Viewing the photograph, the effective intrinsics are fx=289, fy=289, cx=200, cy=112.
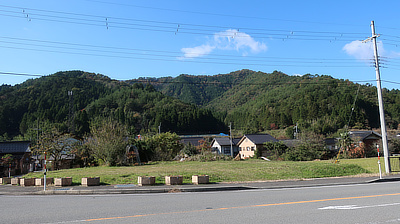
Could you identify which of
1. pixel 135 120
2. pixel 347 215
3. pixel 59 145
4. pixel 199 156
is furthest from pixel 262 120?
pixel 347 215

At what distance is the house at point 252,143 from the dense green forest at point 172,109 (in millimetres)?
20210

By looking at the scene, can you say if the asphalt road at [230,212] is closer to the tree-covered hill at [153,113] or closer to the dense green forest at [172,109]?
the dense green forest at [172,109]

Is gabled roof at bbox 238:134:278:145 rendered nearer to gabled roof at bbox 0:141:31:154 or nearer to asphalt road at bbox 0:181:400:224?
gabled roof at bbox 0:141:31:154

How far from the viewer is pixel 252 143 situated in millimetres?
57969

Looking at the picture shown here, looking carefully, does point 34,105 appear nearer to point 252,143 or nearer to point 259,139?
point 252,143

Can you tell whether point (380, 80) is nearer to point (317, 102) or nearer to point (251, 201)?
point (251, 201)

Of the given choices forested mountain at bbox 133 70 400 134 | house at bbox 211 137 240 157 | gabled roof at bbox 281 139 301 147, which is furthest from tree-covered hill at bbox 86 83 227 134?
gabled roof at bbox 281 139 301 147

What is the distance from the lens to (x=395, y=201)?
8.62m

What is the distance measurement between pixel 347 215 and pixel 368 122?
318 feet

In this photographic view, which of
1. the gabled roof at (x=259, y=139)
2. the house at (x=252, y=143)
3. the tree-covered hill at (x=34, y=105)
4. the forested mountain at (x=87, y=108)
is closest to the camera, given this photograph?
the house at (x=252, y=143)

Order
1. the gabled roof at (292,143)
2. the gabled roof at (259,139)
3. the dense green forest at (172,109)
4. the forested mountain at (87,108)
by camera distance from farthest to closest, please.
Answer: the forested mountain at (87,108)
the dense green forest at (172,109)
the gabled roof at (259,139)
the gabled roof at (292,143)

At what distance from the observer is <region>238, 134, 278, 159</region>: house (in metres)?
56.6

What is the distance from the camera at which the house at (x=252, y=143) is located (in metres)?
56.6

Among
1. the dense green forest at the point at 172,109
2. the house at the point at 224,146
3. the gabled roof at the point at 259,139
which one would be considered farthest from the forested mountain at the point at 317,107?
the house at the point at 224,146
